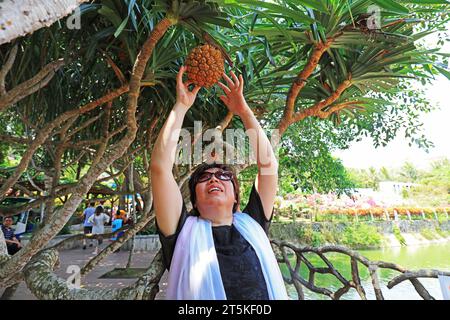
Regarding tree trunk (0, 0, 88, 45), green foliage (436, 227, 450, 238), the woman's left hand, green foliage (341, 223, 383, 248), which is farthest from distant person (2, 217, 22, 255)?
green foliage (436, 227, 450, 238)

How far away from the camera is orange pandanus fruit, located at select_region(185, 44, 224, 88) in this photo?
3.21 feet

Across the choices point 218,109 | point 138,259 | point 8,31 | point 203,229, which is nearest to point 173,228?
point 203,229

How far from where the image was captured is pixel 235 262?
3.01ft

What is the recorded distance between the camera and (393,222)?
11133mm

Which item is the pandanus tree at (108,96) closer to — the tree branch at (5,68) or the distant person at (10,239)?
the tree branch at (5,68)

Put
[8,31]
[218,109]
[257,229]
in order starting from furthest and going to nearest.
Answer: [218,109]
[257,229]
[8,31]

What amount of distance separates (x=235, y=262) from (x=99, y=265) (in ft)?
18.6

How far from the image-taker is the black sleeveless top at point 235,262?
0.87 metres

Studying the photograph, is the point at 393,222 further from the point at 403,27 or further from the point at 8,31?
the point at 8,31

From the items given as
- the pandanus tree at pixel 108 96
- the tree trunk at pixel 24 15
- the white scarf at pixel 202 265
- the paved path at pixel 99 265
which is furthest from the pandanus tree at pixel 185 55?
the paved path at pixel 99 265

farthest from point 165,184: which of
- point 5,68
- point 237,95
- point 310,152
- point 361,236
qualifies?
point 361,236

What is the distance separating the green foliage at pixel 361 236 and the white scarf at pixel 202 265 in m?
9.69

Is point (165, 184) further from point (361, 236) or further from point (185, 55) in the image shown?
point (361, 236)
